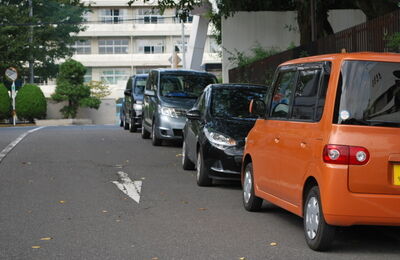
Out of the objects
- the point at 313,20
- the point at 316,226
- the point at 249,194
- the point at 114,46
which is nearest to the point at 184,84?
the point at 313,20

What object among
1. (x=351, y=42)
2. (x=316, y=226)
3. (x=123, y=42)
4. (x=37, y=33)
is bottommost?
(x=316, y=226)

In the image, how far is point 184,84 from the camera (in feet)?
70.1

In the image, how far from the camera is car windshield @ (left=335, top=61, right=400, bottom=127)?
24.0ft

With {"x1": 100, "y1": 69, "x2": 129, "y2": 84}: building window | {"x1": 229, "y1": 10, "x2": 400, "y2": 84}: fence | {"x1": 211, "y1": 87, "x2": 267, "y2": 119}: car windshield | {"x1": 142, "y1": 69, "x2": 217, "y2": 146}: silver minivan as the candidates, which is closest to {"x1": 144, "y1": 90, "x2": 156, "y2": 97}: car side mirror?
{"x1": 142, "y1": 69, "x2": 217, "y2": 146}: silver minivan

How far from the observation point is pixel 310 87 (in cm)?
815

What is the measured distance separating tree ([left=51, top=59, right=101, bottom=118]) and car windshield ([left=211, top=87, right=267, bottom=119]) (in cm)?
3939

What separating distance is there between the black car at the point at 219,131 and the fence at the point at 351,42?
2.34 metres

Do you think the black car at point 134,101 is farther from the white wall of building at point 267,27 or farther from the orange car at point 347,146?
the orange car at point 347,146

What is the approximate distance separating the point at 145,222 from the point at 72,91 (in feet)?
145

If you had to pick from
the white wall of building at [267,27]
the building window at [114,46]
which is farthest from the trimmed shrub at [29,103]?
the building window at [114,46]

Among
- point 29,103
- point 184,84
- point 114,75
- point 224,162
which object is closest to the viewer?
point 224,162

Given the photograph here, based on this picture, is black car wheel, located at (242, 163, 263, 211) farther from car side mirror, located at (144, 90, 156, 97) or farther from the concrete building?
the concrete building

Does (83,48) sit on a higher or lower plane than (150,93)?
higher

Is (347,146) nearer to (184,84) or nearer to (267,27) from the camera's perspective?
(184,84)
